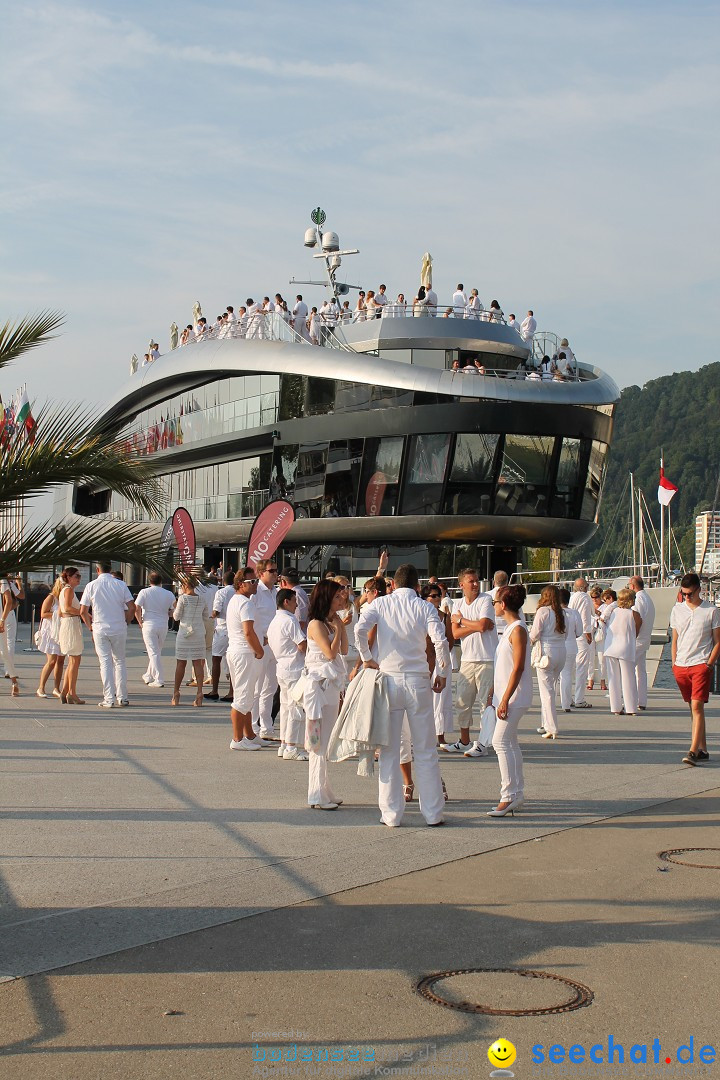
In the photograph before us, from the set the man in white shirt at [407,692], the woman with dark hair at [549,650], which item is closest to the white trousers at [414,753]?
the man in white shirt at [407,692]

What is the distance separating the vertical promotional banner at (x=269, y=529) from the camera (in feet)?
54.0

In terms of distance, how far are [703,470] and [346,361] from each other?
92.8m

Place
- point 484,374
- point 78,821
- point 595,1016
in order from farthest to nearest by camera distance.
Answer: point 484,374 → point 78,821 → point 595,1016

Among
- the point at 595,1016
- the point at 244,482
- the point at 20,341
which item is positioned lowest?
the point at 595,1016

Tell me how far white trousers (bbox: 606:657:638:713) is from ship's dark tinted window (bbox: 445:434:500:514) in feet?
84.6

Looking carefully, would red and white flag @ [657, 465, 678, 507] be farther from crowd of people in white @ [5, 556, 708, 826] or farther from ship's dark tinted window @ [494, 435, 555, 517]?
crowd of people in white @ [5, 556, 708, 826]

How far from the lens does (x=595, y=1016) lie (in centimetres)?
446

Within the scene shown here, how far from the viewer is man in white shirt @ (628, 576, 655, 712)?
52.0 ft

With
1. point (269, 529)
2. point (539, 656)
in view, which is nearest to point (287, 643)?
point (539, 656)

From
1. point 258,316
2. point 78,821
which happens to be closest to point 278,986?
point 78,821

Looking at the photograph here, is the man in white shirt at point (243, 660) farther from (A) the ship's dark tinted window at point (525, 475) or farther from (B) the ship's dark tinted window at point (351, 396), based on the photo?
(B) the ship's dark tinted window at point (351, 396)

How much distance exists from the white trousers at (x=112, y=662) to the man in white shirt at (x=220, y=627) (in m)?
1.30

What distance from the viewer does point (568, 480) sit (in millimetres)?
43750

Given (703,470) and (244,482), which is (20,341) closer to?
(244,482)
